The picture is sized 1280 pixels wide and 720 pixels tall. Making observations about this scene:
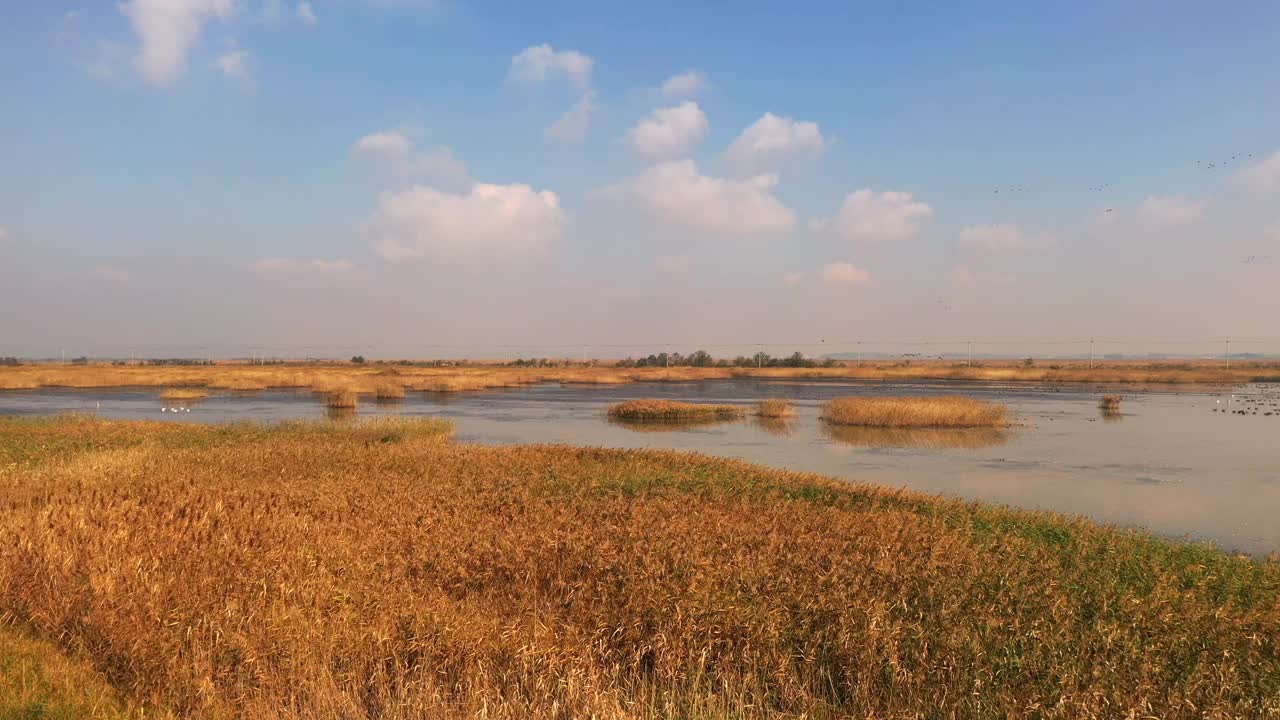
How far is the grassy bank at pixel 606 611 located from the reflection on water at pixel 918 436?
61.3 ft

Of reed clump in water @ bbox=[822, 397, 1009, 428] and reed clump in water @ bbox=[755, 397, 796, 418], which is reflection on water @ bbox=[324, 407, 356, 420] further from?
reed clump in water @ bbox=[822, 397, 1009, 428]

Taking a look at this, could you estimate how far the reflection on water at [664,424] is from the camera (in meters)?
36.4

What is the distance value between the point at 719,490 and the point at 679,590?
706cm

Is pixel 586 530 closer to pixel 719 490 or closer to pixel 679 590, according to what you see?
pixel 679 590

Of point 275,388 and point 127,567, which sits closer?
point 127,567

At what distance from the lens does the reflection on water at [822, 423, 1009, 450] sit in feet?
98.3

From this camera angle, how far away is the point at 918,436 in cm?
3281

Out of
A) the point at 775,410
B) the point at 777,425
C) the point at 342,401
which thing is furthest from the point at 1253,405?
the point at 342,401

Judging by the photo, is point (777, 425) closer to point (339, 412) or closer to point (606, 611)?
point (339, 412)

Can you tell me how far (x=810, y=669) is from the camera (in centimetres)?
629

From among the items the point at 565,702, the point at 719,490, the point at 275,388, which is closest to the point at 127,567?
the point at 565,702

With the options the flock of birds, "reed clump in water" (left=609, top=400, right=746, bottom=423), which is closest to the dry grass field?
"reed clump in water" (left=609, top=400, right=746, bottom=423)

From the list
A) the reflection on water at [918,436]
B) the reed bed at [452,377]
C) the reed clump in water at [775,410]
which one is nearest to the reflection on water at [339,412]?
the reed bed at [452,377]

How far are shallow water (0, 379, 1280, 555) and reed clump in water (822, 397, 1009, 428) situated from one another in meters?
1.83
